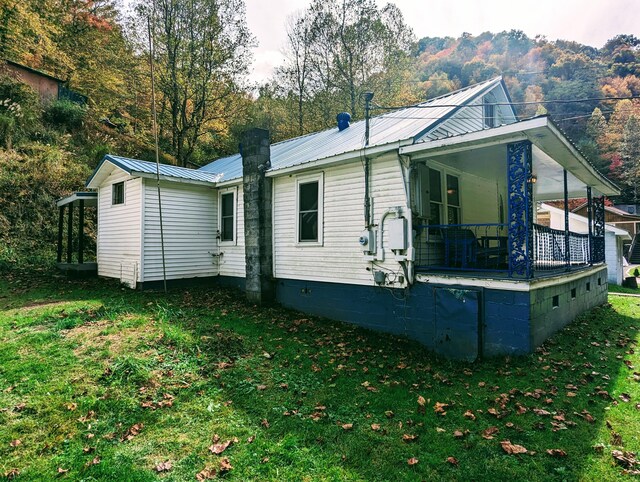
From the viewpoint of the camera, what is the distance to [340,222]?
828 centimetres

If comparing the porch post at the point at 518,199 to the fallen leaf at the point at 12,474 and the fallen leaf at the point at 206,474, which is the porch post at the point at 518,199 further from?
the fallen leaf at the point at 12,474

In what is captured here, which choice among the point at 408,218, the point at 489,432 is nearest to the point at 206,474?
the point at 489,432

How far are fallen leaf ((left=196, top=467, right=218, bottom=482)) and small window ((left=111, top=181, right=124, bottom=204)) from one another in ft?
35.3

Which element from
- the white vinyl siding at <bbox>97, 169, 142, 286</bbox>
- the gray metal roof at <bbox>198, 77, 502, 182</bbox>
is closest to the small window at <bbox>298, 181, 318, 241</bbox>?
the gray metal roof at <bbox>198, 77, 502, 182</bbox>

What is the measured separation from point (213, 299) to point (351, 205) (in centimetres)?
490

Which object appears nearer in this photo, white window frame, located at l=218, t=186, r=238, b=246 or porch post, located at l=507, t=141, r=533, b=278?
porch post, located at l=507, t=141, r=533, b=278

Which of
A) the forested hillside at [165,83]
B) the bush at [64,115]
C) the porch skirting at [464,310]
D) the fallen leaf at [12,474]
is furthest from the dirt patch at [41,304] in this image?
the bush at [64,115]

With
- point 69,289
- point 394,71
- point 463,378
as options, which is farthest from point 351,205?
point 394,71

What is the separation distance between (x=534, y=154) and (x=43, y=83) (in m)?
26.4

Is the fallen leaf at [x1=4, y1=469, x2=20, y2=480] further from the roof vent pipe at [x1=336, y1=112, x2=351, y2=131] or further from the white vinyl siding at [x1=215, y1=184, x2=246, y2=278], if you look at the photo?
the roof vent pipe at [x1=336, y1=112, x2=351, y2=131]

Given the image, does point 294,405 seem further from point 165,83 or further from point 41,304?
point 165,83

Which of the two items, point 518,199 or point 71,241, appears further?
point 71,241

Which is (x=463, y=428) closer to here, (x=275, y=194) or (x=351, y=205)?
(x=351, y=205)

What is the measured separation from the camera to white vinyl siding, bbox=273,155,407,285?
7.40 m
